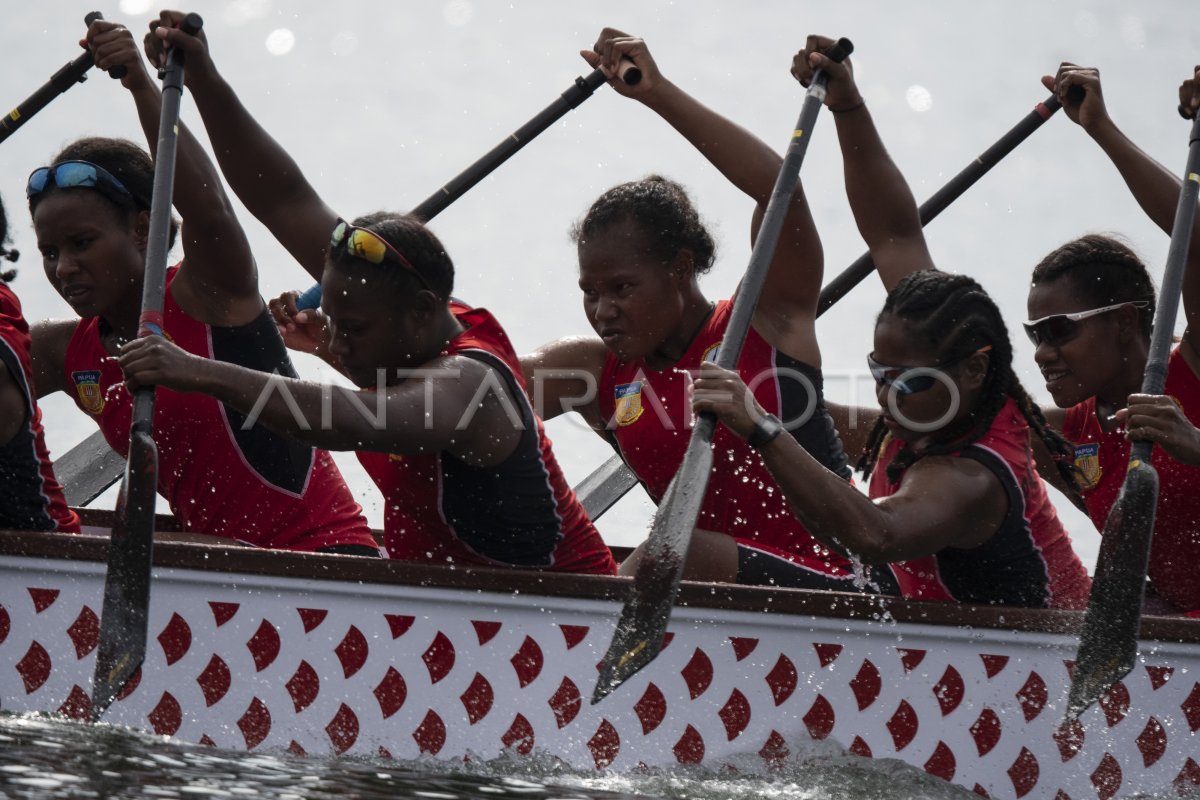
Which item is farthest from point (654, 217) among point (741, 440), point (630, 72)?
point (741, 440)

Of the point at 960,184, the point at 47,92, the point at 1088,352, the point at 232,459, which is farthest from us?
the point at 960,184

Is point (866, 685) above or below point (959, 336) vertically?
below

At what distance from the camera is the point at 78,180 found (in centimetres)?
370

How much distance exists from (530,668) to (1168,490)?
1719 mm

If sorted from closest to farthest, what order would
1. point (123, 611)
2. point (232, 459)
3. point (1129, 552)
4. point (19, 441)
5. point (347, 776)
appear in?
point (347, 776)
point (123, 611)
point (1129, 552)
point (19, 441)
point (232, 459)

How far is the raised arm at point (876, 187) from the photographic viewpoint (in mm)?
4059

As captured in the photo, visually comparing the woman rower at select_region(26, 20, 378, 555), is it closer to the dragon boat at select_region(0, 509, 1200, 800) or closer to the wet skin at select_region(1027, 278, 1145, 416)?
the dragon boat at select_region(0, 509, 1200, 800)

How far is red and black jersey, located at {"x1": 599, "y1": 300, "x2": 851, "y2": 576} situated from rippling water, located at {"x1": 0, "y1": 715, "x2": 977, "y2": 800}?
2.12 feet

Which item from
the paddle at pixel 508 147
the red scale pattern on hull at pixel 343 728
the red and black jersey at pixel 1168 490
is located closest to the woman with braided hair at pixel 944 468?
the red and black jersey at pixel 1168 490

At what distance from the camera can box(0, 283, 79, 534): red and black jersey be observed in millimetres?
3484

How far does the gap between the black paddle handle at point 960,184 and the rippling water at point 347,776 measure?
2.54 meters

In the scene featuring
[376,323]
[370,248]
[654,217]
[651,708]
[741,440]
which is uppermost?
[654,217]

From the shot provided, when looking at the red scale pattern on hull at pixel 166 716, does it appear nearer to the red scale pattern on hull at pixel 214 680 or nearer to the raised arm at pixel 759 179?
the red scale pattern on hull at pixel 214 680

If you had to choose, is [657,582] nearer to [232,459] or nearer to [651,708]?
[651,708]
